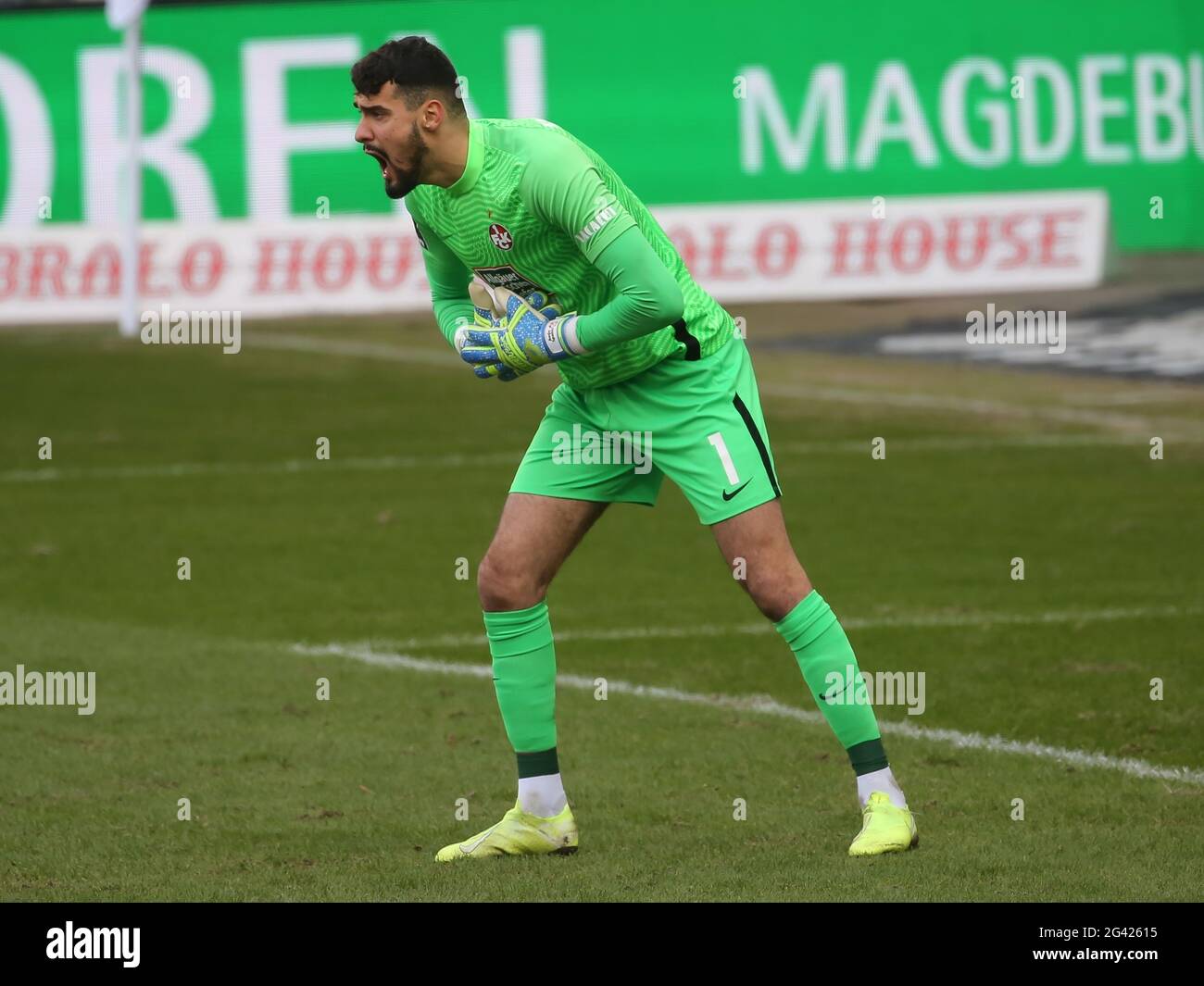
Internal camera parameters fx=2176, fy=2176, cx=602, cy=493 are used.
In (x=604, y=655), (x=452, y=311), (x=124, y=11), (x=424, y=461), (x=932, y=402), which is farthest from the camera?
(x=124, y=11)

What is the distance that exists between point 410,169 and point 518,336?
1.75 feet

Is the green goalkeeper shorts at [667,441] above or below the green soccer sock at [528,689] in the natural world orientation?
above

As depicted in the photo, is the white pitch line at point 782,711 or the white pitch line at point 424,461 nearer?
the white pitch line at point 782,711

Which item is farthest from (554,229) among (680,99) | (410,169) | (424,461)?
(680,99)

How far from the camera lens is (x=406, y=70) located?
5660 millimetres

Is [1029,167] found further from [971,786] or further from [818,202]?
[971,786]

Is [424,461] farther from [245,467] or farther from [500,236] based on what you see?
[500,236]

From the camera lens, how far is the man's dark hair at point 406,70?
5.67 m

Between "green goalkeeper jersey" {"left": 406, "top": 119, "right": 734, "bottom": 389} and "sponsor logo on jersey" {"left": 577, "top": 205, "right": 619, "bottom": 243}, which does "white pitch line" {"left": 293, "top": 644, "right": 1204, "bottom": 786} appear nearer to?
"green goalkeeper jersey" {"left": 406, "top": 119, "right": 734, "bottom": 389}

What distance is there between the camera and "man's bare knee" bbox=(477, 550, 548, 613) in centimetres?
605

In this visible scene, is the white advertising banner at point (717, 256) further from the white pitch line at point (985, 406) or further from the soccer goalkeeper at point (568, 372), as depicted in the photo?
the soccer goalkeeper at point (568, 372)

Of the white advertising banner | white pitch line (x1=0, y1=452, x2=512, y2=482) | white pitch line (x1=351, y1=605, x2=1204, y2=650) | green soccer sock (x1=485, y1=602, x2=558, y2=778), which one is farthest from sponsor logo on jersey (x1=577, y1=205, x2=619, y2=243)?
the white advertising banner

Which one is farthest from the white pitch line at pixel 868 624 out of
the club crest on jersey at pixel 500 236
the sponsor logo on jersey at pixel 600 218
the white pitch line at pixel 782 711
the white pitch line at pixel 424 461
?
the white pitch line at pixel 424 461

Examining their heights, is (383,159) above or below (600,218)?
above
